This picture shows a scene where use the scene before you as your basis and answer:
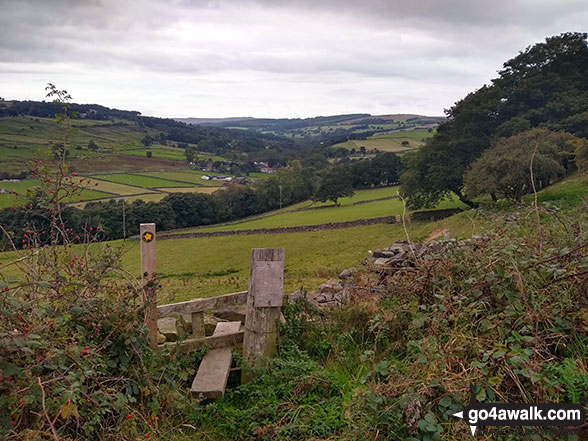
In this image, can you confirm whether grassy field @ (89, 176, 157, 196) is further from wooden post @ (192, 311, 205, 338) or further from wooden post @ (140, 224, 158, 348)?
wooden post @ (140, 224, 158, 348)

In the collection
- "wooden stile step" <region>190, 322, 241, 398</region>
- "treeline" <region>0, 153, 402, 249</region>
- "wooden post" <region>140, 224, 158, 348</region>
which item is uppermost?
"wooden post" <region>140, 224, 158, 348</region>

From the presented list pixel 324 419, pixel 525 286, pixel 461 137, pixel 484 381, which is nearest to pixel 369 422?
pixel 324 419

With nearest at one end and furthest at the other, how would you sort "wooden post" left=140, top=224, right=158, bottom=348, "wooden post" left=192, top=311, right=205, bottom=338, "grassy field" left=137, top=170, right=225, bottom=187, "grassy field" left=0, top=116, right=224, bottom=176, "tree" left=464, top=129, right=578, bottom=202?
"wooden post" left=140, top=224, right=158, bottom=348 → "wooden post" left=192, top=311, right=205, bottom=338 → "tree" left=464, top=129, right=578, bottom=202 → "grassy field" left=0, top=116, right=224, bottom=176 → "grassy field" left=137, top=170, right=225, bottom=187

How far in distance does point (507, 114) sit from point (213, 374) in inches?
1818

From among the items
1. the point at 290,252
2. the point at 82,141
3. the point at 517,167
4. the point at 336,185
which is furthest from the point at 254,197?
Result: the point at 517,167

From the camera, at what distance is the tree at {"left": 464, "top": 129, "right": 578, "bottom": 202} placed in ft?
89.9

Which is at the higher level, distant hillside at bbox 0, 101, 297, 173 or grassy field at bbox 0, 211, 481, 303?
distant hillside at bbox 0, 101, 297, 173

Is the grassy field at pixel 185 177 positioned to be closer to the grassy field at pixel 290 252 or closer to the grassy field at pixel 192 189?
the grassy field at pixel 192 189

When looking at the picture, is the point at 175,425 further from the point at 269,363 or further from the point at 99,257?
the point at 99,257

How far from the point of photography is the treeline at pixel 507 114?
131 ft

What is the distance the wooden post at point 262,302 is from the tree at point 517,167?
2526 cm

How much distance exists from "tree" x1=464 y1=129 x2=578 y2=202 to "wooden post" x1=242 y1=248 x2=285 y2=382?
25264 mm

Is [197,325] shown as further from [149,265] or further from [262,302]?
[149,265]

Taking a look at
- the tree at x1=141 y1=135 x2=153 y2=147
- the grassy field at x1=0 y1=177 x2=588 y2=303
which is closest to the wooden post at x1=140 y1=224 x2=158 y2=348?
the grassy field at x1=0 y1=177 x2=588 y2=303
